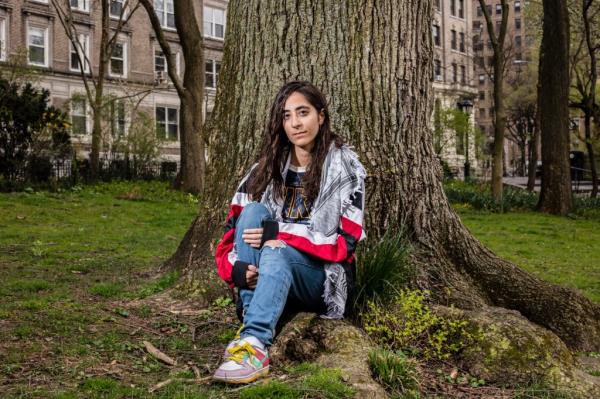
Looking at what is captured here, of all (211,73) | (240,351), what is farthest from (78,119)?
(240,351)

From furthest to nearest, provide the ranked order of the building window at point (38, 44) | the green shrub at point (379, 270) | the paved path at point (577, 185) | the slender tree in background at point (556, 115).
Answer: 1. the building window at point (38, 44)
2. the paved path at point (577, 185)
3. the slender tree in background at point (556, 115)
4. the green shrub at point (379, 270)

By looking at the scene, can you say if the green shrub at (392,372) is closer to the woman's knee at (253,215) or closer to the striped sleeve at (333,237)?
the striped sleeve at (333,237)

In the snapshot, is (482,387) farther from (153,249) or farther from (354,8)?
(153,249)

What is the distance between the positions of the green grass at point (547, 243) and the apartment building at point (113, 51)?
18.6 meters

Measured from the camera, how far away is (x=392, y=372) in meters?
3.44

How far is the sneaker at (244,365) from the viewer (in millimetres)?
3303

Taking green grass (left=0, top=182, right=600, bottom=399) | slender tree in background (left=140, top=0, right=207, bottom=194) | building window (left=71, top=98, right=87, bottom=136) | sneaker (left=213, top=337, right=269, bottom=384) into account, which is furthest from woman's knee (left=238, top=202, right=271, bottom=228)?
building window (left=71, top=98, right=87, bottom=136)

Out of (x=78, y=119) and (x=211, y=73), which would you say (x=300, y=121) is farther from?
(x=211, y=73)

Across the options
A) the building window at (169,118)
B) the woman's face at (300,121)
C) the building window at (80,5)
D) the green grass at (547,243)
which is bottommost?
the green grass at (547,243)

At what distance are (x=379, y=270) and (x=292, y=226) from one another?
0.74m

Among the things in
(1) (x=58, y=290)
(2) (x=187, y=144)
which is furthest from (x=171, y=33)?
(1) (x=58, y=290)

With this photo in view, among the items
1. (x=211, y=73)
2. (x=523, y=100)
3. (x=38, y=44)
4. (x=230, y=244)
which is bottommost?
(x=230, y=244)

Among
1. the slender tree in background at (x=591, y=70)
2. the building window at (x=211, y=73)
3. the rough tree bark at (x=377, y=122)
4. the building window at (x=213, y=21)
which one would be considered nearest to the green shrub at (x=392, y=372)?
the rough tree bark at (x=377, y=122)

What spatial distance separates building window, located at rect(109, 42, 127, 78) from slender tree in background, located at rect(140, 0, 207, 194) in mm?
19426
